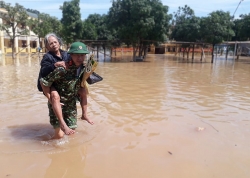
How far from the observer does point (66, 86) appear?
3305mm

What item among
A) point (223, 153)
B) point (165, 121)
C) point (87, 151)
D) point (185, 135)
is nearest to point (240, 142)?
point (223, 153)

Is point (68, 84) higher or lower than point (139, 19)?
lower

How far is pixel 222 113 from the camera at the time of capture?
5.51 metres

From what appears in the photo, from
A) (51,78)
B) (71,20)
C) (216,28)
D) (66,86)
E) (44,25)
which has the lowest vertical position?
(66,86)

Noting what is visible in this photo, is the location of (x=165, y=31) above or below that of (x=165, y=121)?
above

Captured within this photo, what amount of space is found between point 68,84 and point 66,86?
0.04 meters

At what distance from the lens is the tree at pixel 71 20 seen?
96.3 feet

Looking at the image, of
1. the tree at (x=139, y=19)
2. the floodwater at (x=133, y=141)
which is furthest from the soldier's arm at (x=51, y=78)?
the tree at (x=139, y=19)

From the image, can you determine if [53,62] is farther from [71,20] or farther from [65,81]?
[71,20]

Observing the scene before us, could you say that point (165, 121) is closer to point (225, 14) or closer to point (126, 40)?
point (126, 40)

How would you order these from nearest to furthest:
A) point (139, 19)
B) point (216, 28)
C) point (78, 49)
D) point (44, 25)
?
point (78, 49)
point (139, 19)
point (216, 28)
point (44, 25)

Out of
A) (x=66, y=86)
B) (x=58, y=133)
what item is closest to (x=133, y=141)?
(x=58, y=133)

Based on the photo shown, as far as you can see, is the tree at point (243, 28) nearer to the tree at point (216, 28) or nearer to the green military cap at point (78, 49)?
the tree at point (216, 28)

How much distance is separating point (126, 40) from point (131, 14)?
2574 mm
